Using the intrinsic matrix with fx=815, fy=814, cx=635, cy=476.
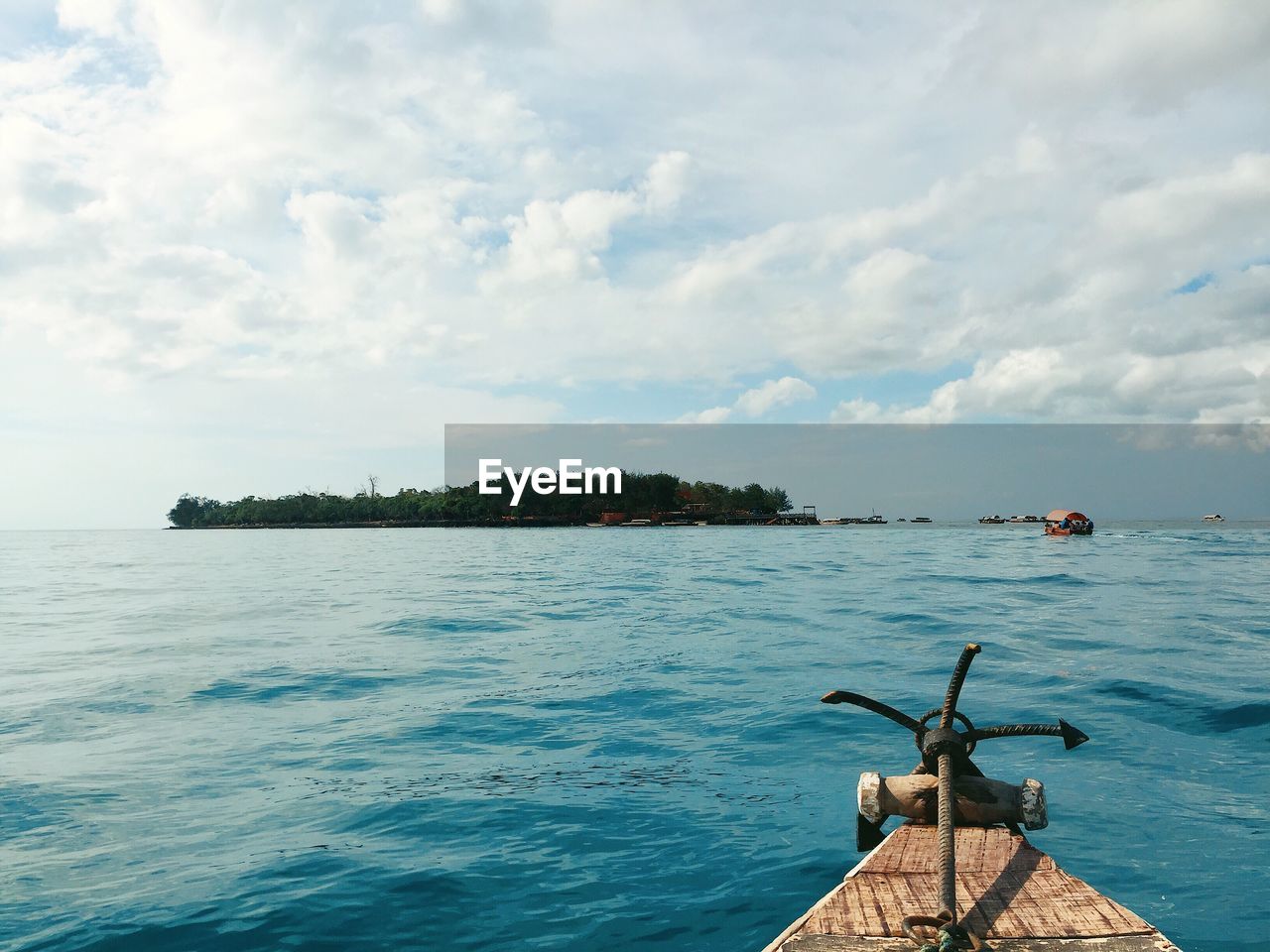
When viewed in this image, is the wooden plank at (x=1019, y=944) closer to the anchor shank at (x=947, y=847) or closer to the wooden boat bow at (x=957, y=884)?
the wooden boat bow at (x=957, y=884)

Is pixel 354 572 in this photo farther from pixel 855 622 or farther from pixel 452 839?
pixel 452 839

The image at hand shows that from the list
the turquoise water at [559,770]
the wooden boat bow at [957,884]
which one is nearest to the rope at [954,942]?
the wooden boat bow at [957,884]

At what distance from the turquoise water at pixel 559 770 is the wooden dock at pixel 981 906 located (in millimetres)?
2159

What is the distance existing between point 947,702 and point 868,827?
1.41 m

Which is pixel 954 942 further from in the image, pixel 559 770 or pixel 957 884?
pixel 559 770

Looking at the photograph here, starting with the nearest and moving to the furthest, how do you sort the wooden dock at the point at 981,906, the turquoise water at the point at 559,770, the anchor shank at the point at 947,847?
the wooden dock at the point at 981,906 < the anchor shank at the point at 947,847 < the turquoise water at the point at 559,770

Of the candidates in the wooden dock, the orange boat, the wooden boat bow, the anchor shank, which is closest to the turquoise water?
the wooden boat bow

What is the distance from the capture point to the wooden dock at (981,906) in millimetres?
3887

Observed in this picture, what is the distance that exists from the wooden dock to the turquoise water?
2159mm

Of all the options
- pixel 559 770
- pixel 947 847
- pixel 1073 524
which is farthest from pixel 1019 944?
pixel 1073 524

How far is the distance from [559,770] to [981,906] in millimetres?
6728

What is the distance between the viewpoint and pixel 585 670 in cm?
1692

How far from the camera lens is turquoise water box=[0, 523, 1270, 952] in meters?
6.81

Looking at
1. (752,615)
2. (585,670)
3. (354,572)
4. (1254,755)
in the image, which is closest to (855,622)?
(752,615)
